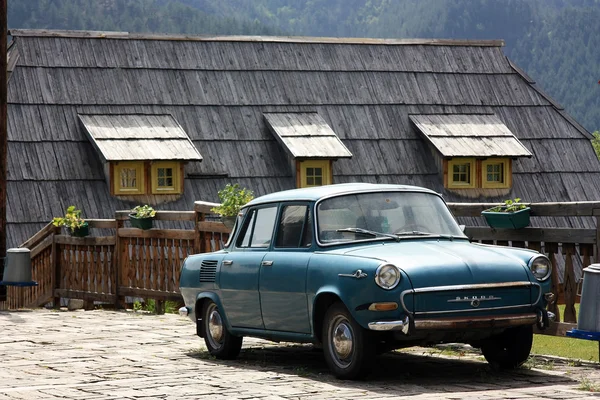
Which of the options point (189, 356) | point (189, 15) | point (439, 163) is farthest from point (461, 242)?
point (189, 15)

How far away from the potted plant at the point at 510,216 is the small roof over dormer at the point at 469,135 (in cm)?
2089

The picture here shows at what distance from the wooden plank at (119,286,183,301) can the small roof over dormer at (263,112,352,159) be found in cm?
1370

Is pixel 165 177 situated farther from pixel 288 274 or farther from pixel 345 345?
pixel 345 345

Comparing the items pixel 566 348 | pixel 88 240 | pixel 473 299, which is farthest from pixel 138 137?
pixel 473 299

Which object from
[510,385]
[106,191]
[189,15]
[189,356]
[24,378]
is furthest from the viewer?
[189,15]

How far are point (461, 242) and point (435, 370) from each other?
3.47 feet

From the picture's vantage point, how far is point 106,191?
97.2 ft

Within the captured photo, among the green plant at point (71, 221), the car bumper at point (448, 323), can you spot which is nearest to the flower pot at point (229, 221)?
the green plant at point (71, 221)

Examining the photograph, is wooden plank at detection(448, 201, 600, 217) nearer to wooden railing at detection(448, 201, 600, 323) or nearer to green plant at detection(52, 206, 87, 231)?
wooden railing at detection(448, 201, 600, 323)

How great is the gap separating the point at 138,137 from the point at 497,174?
10.2 metres

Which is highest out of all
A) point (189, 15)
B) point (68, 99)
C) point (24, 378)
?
point (189, 15)

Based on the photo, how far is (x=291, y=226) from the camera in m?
10.3

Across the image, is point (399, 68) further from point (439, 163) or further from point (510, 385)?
point (510, 385)

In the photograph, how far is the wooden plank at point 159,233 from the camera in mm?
15695
